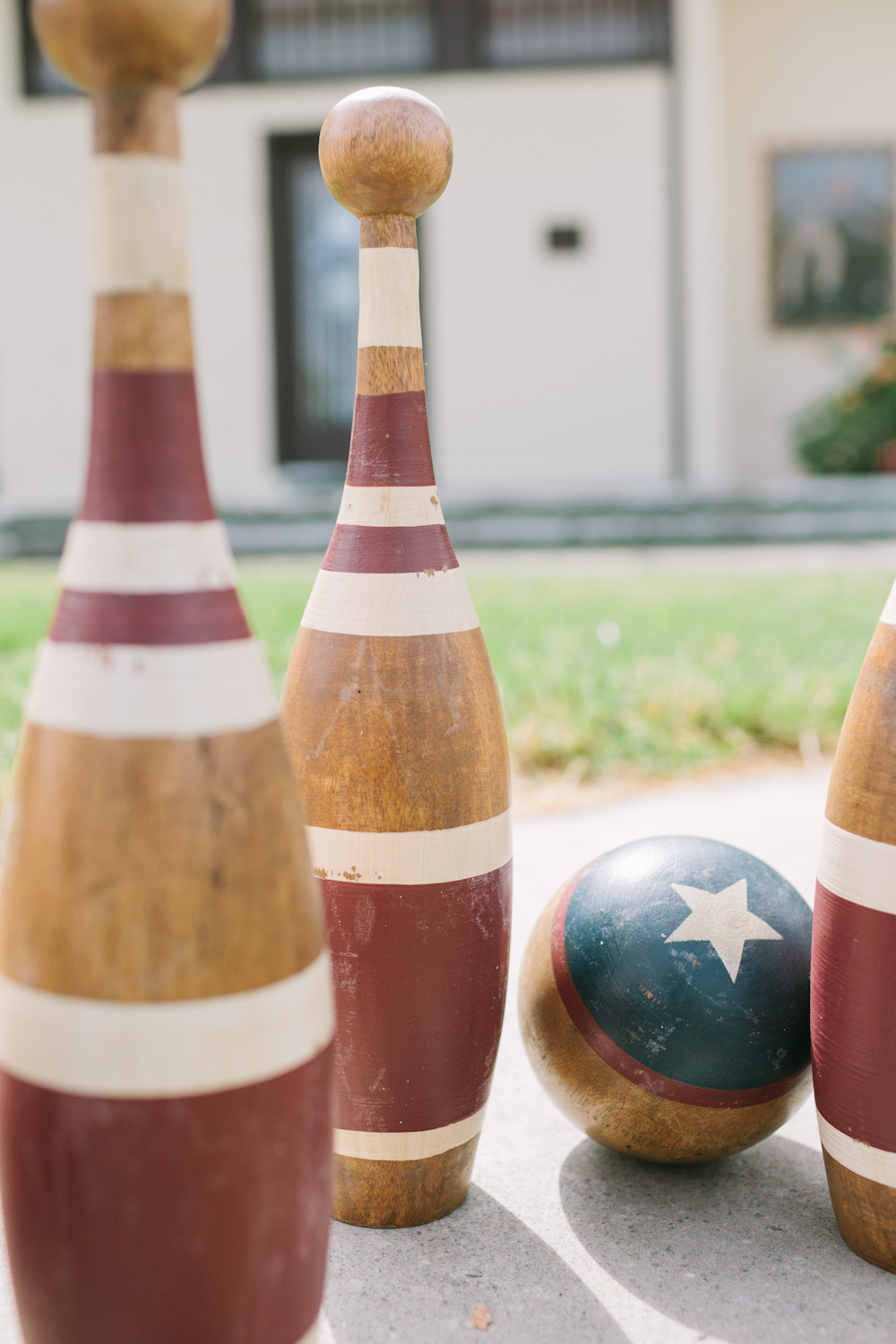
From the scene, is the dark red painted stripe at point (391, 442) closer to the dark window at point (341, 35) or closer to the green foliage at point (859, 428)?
the dark window at point (341, 35)

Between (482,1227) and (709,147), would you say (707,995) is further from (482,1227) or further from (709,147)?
(709,147)

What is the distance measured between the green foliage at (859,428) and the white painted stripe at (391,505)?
10014 mm

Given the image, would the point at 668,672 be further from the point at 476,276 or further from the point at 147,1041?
the point at 476,276

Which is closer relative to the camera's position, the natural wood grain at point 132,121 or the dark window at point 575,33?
the natural wood grain at point 132,121

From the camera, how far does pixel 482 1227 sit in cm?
186

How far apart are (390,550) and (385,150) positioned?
0.52 metres

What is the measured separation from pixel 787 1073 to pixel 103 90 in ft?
5.04

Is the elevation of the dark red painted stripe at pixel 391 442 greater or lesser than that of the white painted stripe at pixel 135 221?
lesser

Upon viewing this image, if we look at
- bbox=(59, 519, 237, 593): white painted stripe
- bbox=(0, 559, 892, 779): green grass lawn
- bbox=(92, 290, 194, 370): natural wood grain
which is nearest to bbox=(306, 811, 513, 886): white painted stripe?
bbox=(59, 519, 237, 593): white painted stripe

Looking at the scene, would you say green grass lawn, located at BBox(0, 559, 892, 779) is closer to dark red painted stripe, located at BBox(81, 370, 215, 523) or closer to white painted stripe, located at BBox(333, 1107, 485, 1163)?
white painted stripe, located at BBox(333, 1107, 485, 1163)

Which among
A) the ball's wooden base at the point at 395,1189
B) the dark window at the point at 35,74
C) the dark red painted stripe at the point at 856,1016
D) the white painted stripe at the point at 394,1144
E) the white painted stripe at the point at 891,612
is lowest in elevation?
the ball's wooden base at the point at 395,1189

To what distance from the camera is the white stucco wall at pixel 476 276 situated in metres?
10.2

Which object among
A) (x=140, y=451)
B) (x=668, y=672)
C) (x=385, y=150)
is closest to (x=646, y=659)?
(x=668, y=672)

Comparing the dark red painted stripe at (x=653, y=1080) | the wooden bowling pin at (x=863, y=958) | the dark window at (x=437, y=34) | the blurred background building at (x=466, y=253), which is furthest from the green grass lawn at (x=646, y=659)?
the dark window at (x=437, y=34)
